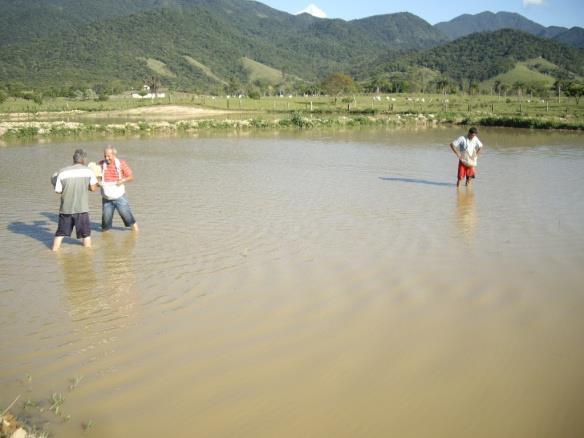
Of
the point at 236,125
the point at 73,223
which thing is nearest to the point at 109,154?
the point at 73,223

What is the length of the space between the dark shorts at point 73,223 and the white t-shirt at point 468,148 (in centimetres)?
816

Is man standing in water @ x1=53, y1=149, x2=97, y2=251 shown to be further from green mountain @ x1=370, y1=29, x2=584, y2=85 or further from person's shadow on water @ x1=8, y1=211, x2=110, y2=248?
green mountain @ x1=370, y1=29, x2=584, y2=85

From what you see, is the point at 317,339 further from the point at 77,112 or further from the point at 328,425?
the point at 77,112

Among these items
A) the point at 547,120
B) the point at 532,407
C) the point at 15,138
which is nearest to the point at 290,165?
the point at 532,407

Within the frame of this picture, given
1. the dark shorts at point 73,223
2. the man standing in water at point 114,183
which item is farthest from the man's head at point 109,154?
the dark shorts at point 73,223

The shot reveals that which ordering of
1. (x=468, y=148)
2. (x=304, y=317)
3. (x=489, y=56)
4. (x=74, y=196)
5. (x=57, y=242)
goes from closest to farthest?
(x=304, y=317) → (x=74, y=196) → (x=57, y=242) → (x=468, y=148) → (x=489, y=56)

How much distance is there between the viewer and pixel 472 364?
4.33 meters

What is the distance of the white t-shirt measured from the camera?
39.0 feet

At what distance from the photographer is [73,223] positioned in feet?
24.6

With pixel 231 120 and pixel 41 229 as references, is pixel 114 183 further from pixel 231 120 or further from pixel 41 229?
pixel 231 120

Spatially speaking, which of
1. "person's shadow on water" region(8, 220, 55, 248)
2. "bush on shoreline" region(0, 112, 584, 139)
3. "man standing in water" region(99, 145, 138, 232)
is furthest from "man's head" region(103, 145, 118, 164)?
"bush on shoreline" region(0, 112, 584, 139)

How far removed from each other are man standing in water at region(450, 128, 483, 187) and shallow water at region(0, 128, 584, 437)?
42.5 inches

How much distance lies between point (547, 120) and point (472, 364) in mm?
31205

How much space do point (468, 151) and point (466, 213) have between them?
2716mm
